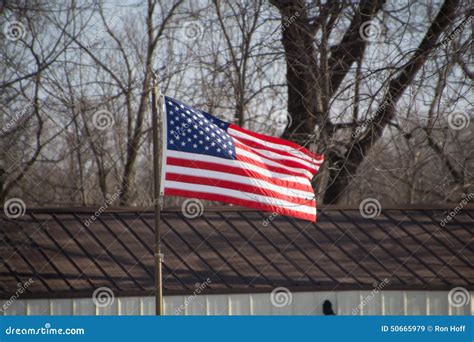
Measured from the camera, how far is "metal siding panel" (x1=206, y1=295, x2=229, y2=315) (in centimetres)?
1032

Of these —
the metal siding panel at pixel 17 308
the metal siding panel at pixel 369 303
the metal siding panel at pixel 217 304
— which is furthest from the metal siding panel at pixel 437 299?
the metal siding panel at pixel 17 308

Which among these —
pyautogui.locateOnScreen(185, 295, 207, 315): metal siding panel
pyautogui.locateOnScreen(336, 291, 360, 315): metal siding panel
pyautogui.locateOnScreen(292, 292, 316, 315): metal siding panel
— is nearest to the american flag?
pyautogui.locateOnScreen(292, 292, 316, 315): metal siding panel

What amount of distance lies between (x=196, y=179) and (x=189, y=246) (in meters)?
3.09

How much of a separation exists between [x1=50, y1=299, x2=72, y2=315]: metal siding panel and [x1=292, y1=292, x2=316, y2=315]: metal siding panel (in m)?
3.43

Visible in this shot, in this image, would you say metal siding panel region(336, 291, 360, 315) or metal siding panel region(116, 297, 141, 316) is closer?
metal siding panel region(116, 297, 141, 316)

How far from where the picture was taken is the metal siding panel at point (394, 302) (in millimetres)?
10500

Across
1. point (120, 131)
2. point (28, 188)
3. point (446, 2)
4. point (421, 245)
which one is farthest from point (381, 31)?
point (28, 188)

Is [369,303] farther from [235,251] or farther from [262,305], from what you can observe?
[235,251]

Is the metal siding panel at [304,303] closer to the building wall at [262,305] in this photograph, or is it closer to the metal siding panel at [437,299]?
the building wall at [262,305]

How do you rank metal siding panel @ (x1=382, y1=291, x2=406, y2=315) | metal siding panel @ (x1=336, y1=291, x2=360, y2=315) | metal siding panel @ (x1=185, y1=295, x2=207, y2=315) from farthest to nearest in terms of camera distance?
metal siding panel @ (x1=382, y1=291, x2=406, y2=315)
metal siding panel @ (x1=336, y1=291, x2=360, y2=315)
metal siding panel @ (x1=185, y1=295, x2=207, y2=315)

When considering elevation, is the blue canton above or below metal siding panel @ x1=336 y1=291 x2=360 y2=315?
above

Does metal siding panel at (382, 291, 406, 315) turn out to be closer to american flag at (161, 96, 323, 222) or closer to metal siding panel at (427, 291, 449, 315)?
metal siding panel at (427, 291, 449, 315)

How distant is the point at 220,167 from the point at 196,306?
3062 millimetres

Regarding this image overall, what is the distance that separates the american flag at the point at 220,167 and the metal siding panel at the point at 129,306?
2.96m
